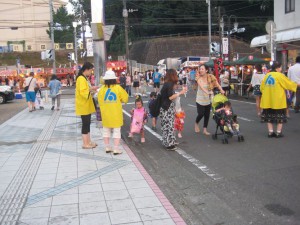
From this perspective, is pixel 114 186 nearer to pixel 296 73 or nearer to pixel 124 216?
pixel 124 216

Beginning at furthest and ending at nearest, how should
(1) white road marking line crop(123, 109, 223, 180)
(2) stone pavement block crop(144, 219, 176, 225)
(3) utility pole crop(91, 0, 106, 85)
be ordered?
1. (3) utility pole crop(91, 0, 106, 85)
2. (1) white road marking line crop(123, 109, 223, 180)
3. (2) stone pavement block crop(144, 219, 176, 225)

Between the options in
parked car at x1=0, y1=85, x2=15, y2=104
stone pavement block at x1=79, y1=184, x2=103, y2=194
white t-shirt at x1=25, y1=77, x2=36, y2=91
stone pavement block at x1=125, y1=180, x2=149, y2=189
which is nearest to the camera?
stone pavement block at x1=79, y1=184, x2=103, y2=194

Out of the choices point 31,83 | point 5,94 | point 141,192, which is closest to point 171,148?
point 141,192

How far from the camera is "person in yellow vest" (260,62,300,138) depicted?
9172 millimetres

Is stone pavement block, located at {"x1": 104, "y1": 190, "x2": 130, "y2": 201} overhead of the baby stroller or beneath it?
beneath

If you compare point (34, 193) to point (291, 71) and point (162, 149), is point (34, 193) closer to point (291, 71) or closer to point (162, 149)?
point (162, 149)

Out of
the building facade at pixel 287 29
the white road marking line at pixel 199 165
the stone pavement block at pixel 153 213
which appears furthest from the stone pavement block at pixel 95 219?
the building facade at pixel 287 29

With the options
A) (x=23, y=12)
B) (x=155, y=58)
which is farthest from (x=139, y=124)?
(x=23, y=12)

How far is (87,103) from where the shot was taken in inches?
343

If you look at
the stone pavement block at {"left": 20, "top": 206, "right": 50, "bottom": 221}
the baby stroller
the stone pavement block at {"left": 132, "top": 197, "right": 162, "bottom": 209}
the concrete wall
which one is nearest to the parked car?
the concrete wall

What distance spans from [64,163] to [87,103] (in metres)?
1.65

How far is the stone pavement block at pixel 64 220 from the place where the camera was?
4609mm

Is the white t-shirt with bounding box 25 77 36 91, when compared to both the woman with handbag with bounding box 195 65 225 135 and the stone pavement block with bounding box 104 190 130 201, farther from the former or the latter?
the stone pavement block with bounding box 104 190 130 201

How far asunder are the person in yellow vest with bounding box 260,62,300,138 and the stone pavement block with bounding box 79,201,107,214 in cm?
546
